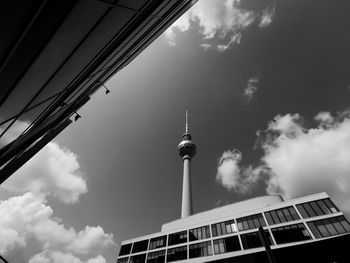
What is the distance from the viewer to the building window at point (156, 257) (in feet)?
157

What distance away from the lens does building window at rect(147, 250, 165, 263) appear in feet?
157

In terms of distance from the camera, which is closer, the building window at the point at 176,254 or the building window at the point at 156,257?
the building window at the point at 176,254

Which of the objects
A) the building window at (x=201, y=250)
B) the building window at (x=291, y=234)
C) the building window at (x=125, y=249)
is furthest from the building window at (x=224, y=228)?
the building window at (x=125, y=249)

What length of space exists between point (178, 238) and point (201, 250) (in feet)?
24.2

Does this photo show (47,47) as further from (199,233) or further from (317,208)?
(199,233)

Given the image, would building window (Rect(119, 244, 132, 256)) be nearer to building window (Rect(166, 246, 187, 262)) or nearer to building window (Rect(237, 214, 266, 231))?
building window (Rect(166, 246, 187, 262))

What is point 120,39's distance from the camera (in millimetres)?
5879

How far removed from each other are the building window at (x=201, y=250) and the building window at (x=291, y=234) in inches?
508

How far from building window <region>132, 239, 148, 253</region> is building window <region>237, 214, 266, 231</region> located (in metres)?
24.8

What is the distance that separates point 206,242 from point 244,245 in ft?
27.7

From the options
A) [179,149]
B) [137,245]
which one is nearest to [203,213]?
[137,245]

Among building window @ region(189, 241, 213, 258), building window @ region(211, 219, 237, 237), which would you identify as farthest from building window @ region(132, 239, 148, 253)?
building window @ region(211, 219, 237, 237)

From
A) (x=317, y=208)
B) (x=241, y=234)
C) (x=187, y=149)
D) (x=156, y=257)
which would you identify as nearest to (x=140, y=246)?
(x=156, y=257)

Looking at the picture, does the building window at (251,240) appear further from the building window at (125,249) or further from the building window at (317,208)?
the building window at (125,249)
